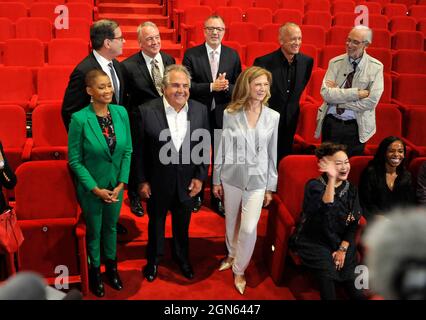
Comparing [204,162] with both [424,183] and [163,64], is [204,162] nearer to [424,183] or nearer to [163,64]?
[163,64]

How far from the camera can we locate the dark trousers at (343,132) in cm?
284

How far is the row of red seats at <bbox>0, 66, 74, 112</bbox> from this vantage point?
11.9 feet

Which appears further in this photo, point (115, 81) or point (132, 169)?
point (132, 169)

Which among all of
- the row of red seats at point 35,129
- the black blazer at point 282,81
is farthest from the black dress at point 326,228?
the row of red seats at point 35,129

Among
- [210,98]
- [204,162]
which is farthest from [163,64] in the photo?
[204,162]

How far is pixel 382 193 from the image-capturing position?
2594 mm

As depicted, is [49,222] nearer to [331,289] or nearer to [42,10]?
[331,289]

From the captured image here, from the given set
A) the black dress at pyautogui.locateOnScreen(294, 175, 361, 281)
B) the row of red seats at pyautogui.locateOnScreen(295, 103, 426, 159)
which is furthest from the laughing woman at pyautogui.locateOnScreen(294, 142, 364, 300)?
the row of red seats at pyautogui.locateOnScreen(295, 103, 426, 159)

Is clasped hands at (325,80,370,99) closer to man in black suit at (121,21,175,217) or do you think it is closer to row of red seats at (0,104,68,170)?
man in black suit at (121,21,175,217)

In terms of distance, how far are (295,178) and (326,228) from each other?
0.36 metres

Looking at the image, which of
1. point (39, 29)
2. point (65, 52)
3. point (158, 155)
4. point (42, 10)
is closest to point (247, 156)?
point (158, 155)

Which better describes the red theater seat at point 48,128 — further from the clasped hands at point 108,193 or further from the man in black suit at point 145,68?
the clasped hands at point 108,193

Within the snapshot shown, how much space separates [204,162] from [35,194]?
791 millimetres

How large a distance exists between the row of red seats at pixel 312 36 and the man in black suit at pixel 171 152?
259 cm
